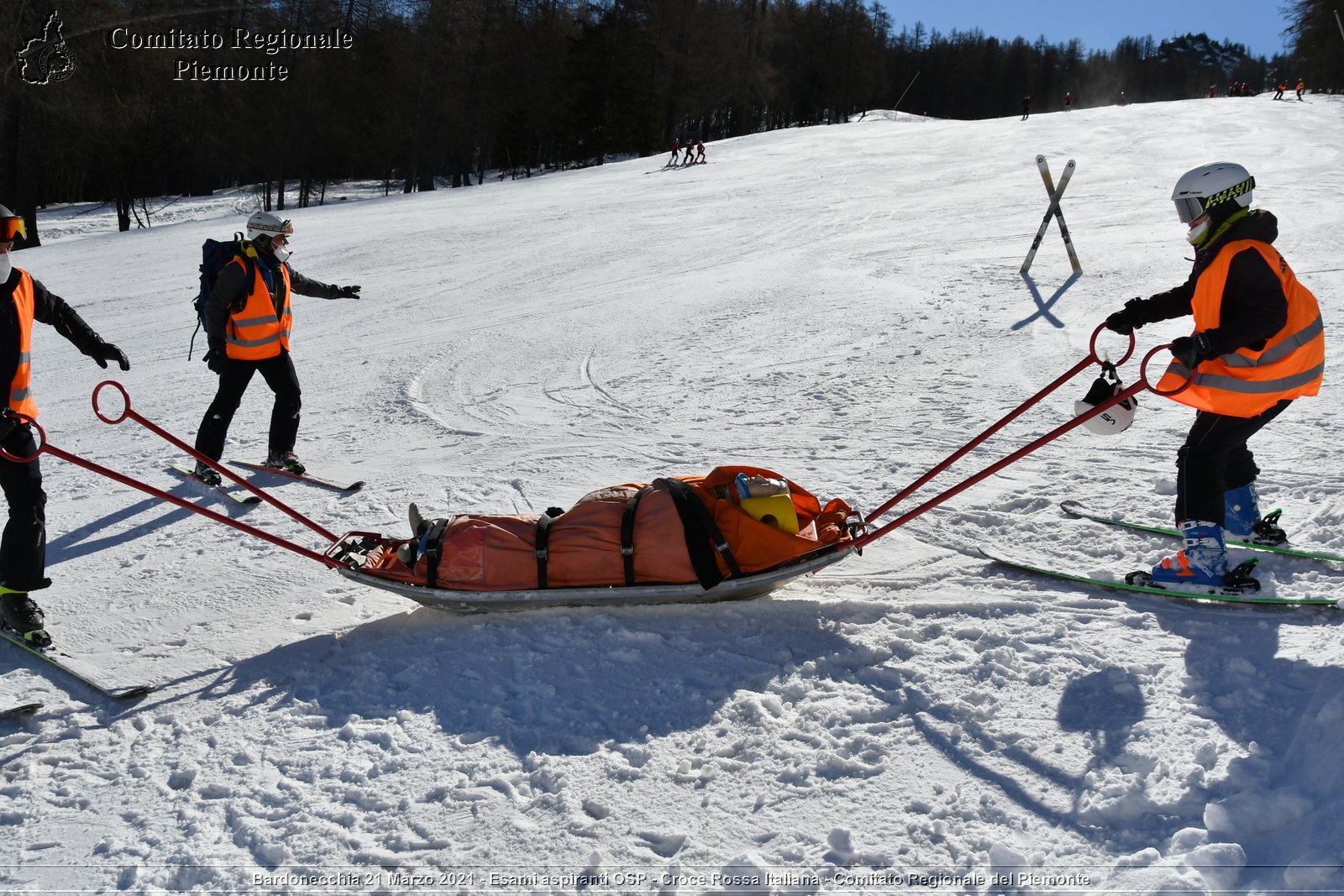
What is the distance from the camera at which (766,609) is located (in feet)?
12.5

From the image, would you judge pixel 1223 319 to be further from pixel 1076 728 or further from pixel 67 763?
pixel 67 763

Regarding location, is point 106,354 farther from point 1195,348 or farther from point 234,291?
point 1195,348

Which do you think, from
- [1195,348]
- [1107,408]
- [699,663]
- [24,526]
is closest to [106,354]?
[24,526]

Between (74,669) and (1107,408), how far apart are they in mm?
4273

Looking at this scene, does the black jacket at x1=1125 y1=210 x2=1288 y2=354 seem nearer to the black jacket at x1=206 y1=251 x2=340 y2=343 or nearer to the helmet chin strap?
the helmet chin strap

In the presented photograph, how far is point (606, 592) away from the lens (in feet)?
11.8

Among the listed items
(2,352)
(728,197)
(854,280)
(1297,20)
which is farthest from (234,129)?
(1297,20)

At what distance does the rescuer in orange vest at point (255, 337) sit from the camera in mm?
5691

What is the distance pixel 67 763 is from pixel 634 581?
203 centimetres

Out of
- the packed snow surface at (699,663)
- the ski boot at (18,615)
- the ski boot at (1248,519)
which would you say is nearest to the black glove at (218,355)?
the packed snow surface at (699,663)

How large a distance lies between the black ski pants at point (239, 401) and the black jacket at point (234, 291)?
10.6 inches

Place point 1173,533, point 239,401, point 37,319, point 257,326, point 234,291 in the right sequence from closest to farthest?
point 37,319 → point 1173,533 → point 234,291 → point 257,326 → point 239,401

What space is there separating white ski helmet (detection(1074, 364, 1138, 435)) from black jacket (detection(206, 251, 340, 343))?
4.84 metres

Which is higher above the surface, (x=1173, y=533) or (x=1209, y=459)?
(x=1209, y=459)
